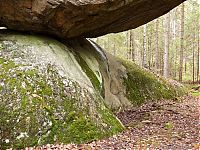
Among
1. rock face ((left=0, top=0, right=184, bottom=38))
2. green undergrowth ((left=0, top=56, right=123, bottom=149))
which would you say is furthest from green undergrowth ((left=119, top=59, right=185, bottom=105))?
green undergrowth ((left=0, top=56, right=123, bottom=149))

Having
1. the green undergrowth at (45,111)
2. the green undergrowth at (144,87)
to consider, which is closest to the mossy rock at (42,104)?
the green undergrowth at (45,111)

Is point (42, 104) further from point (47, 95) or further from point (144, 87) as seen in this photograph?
point (144, 87)

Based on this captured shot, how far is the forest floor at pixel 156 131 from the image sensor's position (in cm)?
687

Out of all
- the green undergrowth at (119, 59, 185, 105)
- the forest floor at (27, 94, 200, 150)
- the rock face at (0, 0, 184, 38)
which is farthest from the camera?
the green undergrowth at (119, 59, 185, 105)

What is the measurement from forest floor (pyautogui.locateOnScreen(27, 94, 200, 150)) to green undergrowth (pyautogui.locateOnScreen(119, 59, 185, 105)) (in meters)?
1.09

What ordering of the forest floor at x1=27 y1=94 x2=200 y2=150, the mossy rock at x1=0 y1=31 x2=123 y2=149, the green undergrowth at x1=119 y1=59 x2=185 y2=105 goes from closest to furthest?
the forest floor at x1=27 y1=94 x2=200 y2=150
the mossy rock at x1=0 y1=31 x2=123 y2=149
the green undergrowth at x1=119 y1=59 x2=185 y2=105

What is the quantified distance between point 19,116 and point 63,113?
1.10 metres

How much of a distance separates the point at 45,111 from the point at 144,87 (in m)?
7.70

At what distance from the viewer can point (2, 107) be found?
723cm

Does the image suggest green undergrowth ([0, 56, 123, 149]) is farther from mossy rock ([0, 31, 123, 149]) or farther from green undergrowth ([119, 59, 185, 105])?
green undergrowth ([119, 59, 185, 105])

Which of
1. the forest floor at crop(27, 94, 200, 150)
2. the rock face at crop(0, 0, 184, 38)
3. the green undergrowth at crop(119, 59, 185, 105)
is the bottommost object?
the forest floor at crop(27, 94, 200, 150)

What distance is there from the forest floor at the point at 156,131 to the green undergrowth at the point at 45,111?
38cm

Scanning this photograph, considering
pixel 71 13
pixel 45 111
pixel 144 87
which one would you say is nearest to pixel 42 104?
pixel 45 111

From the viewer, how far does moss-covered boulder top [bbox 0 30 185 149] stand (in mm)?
7020
